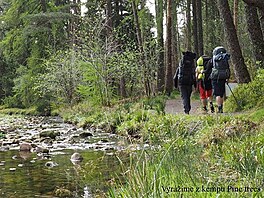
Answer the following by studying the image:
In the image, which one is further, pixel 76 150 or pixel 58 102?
pixel 58 102

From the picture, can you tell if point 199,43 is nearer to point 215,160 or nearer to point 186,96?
point 186,96

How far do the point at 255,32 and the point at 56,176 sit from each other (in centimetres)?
842

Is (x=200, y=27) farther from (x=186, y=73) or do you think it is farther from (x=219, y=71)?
(x=219, y=71)

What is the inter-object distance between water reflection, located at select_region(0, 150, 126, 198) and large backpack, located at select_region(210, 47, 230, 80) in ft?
11.6

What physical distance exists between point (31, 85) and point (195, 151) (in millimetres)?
28390

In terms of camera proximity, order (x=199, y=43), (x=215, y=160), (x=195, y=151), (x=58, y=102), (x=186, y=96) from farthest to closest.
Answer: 1. (x=58, y=102)
2. (x=199, y=43)
3. (x=186, y=96)
4. (x=215, y=160)
5. (x=195, y=151)

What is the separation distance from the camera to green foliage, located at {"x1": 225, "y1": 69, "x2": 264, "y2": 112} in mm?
11461

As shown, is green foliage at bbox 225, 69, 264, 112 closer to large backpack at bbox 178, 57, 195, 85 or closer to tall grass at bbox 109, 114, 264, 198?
large backpack at bbox 178, 57, 195, 85

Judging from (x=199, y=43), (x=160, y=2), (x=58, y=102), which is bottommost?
(x=58, y=102)

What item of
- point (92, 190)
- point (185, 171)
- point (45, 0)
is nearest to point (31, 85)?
point (45, 0)

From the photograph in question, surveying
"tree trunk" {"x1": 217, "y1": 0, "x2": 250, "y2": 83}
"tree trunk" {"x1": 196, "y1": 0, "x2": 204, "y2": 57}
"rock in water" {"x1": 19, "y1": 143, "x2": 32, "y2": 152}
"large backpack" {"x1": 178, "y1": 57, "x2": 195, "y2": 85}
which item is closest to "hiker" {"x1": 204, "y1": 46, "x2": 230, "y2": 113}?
"large backpack" {"x1": 178, "y1": 57, "x2": 195, "y2": 85}

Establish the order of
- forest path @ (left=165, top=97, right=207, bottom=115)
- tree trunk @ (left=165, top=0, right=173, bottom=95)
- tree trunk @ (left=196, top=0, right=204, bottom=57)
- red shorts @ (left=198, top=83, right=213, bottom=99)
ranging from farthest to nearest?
tree trunk @ (left=196, top=0, right=204, bottom=57)
tree trunk @ (left=165, top=0, right=173, bottom=95)
forest path @ (left=165, top=97, right=207, bottom=115)
red shorts @ (left=198, top=83, right=213, bottom=99)

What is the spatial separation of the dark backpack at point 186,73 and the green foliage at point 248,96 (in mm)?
1318

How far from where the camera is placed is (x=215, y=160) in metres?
5.67
